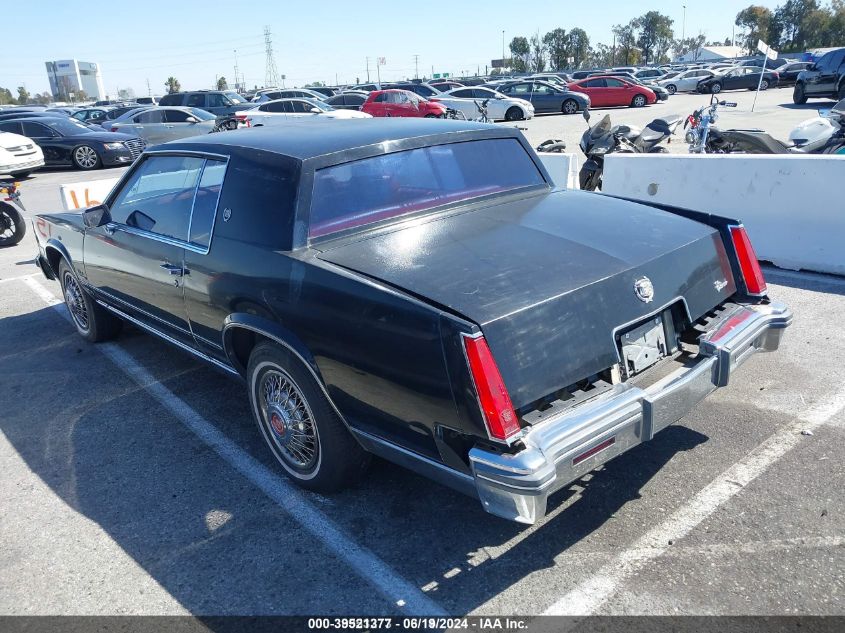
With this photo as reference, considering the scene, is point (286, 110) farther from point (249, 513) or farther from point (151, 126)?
point (249, 513)

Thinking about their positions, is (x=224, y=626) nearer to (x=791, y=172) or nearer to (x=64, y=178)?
(x=791, y=172)

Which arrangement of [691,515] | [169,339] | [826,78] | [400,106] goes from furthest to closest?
[826,78], [400,106], [169,339], [691,515]

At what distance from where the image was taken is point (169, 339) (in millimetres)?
4258

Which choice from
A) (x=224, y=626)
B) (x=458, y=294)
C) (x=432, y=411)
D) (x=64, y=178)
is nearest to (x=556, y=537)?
(x=432, y=411)

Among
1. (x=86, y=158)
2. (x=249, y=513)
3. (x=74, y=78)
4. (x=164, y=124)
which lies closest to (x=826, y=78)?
(x=164, y=124)

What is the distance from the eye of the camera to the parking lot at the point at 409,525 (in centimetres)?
257

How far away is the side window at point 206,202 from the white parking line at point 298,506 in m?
1.18

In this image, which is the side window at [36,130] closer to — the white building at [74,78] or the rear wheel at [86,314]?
the rear wheel at [86,314]

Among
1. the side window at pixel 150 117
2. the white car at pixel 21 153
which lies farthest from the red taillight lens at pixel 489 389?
the side window at pixel 150 117

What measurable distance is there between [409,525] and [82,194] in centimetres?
737

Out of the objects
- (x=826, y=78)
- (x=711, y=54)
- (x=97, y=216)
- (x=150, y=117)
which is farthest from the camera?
(x=711, y=54)

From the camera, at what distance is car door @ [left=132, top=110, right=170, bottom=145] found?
20016 millimetres

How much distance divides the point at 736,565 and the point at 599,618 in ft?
2.12

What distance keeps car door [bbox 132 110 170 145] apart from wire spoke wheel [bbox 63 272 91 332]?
15765 millimetres
